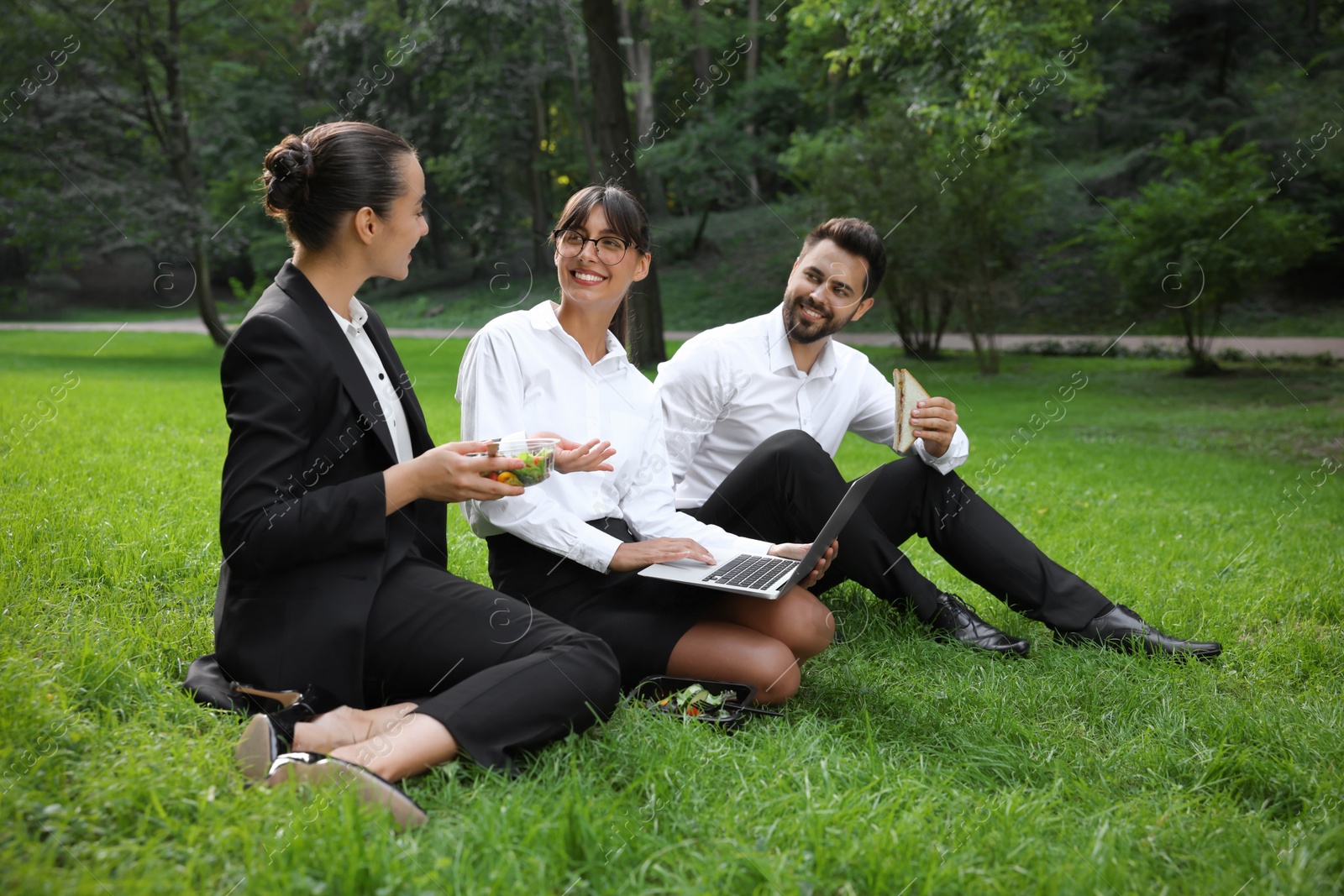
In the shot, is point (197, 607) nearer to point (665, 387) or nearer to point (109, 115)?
point (665, 387)

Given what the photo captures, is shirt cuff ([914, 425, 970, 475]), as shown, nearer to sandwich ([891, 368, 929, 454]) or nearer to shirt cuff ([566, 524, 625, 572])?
sandwich ([891, 368, 929, 454])

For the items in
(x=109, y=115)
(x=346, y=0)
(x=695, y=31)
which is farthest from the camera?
(x=695, y=31)

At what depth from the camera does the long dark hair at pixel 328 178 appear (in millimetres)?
2527

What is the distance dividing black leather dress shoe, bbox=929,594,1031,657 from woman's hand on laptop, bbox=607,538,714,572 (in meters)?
1.23

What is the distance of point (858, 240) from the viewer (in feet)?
12.4

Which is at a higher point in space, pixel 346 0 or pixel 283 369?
pixel 346 0

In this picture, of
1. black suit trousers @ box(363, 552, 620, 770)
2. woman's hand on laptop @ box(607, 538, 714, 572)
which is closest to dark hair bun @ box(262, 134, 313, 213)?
black suit trousers @ box(363, 552, 620, 770)

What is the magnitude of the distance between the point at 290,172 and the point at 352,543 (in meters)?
0.96

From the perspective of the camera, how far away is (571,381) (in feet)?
10.0

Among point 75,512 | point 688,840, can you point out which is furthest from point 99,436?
point 688,840

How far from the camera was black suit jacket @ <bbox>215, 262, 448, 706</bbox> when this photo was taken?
7.52 ft

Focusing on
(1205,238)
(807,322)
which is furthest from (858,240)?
(1205,238)

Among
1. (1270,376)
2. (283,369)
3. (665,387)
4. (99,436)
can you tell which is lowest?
(1270,376)

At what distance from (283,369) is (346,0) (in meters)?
25.9
